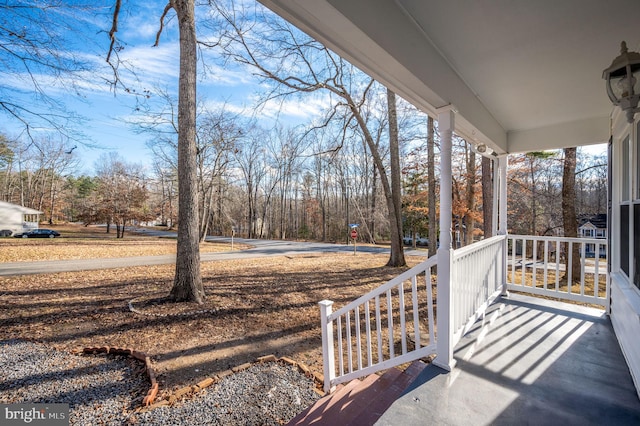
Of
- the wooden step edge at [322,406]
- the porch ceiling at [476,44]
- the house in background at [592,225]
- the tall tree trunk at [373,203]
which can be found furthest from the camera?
the tall tree trunk at [373,203]

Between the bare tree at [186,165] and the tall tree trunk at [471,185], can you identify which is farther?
the tall tree trunk at [471,185]

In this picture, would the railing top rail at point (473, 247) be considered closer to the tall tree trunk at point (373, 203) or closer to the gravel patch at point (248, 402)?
the gravel patch at point (248, 402)

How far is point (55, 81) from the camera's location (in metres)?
4.76

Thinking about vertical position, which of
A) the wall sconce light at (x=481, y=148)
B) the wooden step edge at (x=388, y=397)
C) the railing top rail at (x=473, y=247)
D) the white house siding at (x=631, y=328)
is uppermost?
the wall sconce light at (x=481, y=148)

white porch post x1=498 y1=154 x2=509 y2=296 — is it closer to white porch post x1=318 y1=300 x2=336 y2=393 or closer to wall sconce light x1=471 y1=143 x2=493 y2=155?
wall sconce light x1=471 y1=143 x2=493 y2=155

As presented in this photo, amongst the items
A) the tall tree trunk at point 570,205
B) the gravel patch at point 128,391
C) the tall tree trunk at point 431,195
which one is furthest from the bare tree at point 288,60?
the gravel patch at point 128,391

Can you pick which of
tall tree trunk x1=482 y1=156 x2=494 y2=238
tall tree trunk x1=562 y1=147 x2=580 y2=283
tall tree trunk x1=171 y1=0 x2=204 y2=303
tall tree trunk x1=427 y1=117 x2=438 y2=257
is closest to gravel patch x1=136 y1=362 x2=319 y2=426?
tall tree trunk x1=171 y1=0 x2=204 y2=303

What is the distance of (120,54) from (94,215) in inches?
758

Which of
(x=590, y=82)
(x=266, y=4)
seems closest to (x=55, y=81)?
(x=266, y=4)

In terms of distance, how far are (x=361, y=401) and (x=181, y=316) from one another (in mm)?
3491

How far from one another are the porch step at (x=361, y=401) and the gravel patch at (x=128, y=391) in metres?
0.34

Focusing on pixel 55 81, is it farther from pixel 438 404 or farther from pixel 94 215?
pixel 94 215

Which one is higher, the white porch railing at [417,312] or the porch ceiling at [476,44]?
the porch ceiling at [476,44]

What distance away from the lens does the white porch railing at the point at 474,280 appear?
2539mm
